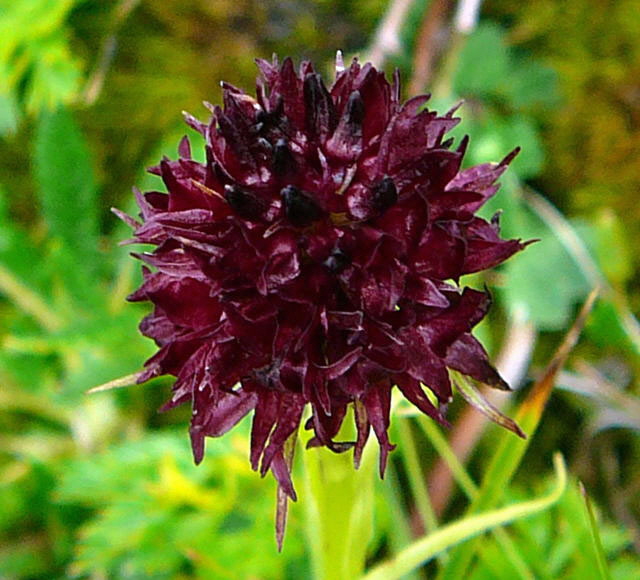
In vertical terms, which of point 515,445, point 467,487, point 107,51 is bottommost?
point 467,487

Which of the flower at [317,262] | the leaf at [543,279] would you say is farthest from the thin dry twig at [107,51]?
the flower at [317,262]

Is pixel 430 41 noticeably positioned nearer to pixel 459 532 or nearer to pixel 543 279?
pixel 543 279

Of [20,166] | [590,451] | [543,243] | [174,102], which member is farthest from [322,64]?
[590,451]

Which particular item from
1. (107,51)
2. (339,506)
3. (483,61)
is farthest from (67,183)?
(339,506)

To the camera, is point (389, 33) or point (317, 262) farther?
point (389, 33)

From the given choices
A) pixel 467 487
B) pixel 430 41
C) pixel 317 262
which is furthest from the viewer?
pixel 430 41

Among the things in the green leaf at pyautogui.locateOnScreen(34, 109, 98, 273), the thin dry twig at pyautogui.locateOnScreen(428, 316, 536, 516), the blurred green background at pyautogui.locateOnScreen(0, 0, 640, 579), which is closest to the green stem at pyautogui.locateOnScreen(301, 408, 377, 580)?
the blurred green background at pyautogui.locateOnScreen(0, 0, 640, 579)

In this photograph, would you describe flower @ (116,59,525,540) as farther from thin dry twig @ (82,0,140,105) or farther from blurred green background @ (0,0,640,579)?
thin dry twig @ (82,0,140,105)

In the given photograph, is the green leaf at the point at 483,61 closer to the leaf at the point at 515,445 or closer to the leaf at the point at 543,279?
the leaf at the point at 543,279
